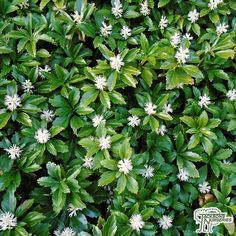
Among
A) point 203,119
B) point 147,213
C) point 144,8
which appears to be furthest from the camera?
point 144,8

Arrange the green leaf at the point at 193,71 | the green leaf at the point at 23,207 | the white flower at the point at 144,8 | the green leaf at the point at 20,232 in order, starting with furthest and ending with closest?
the white flower at the point at 144,8, the green leaf at the point at 193,71, the green leaf at the point at 23,207, the green leaf at the point at 20,232

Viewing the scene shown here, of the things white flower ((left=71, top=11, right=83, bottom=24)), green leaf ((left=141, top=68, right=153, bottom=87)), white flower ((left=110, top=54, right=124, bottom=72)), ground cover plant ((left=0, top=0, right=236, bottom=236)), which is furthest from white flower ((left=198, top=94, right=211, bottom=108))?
white flower ((left=71, top=11, right=83, bottom=24))

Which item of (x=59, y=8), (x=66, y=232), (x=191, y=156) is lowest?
(x=66, y=232)

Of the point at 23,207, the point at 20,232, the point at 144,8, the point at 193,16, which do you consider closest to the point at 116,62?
the point at 144,8

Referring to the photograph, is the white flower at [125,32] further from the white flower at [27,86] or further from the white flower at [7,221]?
the white flower at [7,221]

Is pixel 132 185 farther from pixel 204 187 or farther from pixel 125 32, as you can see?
pixel 125 32

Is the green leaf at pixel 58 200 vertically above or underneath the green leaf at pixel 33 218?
above

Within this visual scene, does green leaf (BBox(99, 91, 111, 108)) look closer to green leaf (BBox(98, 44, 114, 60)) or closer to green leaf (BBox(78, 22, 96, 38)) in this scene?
green leaf (BBox(98, 44, 114, 60))

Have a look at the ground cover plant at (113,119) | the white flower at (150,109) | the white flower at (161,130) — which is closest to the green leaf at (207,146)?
the ground cover plant at (113,119)
